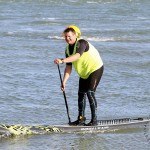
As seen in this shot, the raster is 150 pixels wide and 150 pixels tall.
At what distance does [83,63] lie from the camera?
867 cm

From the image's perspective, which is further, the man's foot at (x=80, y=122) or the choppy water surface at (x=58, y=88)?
the man's foot at (x=80, y=122)

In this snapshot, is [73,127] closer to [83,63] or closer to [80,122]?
[80,122]

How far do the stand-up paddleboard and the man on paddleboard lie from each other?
0.47 feet

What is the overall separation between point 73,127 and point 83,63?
0.93 metres

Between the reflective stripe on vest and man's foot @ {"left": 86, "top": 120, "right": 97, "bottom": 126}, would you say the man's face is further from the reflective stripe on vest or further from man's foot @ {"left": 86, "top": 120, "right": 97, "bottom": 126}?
man's foot @ {"left": 86, "top": 120, "right": 97, "bottom": 126}

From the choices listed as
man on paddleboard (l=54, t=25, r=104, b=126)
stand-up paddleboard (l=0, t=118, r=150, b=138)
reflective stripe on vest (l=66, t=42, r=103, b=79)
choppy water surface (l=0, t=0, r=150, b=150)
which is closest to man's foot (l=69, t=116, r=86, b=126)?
man on paddleboard (l=54, t=25, r=104, b=126)

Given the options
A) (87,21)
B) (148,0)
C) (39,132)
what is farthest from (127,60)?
(148,0)

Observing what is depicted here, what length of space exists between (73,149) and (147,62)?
8204 millimetres

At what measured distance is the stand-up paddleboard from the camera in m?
8.29

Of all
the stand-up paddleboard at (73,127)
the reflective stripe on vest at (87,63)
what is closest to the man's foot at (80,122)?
the stand-up paddleboard at (73,127)

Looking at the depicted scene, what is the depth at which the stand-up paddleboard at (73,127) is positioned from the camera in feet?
27.2

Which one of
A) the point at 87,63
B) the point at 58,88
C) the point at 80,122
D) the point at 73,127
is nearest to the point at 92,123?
the point at 80,122

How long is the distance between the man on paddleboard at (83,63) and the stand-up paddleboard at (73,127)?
0.47ft

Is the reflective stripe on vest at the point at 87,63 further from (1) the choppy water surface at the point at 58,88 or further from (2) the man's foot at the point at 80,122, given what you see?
(1) the choppy water surface at the point at 58,88
